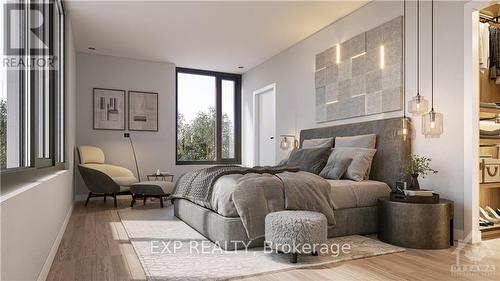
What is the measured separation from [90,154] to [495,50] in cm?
609

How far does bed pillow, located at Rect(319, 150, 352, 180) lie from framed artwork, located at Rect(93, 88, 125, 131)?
4.49m

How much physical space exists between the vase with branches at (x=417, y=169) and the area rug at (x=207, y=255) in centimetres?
67

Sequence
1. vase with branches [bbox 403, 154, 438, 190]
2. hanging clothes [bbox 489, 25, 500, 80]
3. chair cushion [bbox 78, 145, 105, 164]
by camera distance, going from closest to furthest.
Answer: vase with branches [bbox 403, 154, 438, 190] → hanging clothes [bbox 489, 25, 500, 80] → chair cushion [bbox 78, 145, 105, 164]

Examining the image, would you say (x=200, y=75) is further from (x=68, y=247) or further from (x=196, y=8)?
(x=68, y=247)

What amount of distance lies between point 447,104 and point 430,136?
0.37 meters

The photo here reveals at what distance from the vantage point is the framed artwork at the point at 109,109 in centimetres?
660

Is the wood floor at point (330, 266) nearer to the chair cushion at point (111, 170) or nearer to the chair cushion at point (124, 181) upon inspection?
the chair cushion at point (124, 181)

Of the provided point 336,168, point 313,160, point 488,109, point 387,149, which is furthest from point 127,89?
point 488,109

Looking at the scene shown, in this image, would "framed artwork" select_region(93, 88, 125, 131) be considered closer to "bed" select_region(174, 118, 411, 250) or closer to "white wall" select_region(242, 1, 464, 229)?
"bed" select_region(174, 118, 411, 250)

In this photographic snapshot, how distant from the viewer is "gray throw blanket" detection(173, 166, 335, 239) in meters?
2.87

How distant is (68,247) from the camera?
3061mm

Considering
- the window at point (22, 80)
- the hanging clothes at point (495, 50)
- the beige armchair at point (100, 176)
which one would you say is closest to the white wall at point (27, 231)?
the window at point (22, 80)

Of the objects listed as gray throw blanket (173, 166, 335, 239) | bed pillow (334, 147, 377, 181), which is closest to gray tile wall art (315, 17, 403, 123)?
bed pillow (334, 147, 377, 181)

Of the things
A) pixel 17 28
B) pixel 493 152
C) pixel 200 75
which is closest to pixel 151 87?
pixel 200 75
